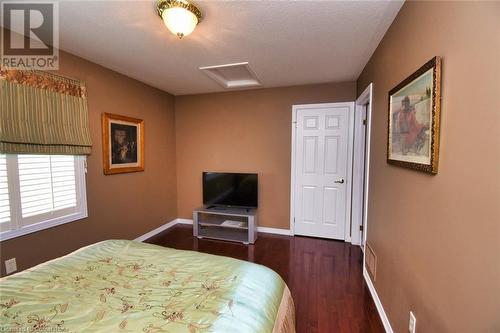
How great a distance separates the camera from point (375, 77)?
224 centimetres

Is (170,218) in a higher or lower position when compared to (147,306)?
lower

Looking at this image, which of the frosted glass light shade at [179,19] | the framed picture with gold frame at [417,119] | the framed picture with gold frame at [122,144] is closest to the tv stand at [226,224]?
the framed picture with gold frame at [122,144]

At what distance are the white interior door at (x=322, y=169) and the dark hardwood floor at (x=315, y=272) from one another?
269 millimetres

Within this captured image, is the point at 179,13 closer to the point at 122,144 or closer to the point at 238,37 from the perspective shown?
the point at 238,37

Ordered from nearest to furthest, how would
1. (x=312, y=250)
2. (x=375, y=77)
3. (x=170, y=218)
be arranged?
(x=375, y=77)
(x=312, y=250)
(x=170, y=218)

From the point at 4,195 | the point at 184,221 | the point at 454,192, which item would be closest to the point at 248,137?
the point at 184,221

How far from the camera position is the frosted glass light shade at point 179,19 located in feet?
5.05

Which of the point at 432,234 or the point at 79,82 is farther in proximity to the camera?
the point at 79,82

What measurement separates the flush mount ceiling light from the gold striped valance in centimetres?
144

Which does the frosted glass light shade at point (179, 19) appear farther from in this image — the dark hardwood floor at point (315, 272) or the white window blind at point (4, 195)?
the dark hardwood floor at point (315, 272)

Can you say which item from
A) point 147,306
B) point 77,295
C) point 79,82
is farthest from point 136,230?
point 147,306

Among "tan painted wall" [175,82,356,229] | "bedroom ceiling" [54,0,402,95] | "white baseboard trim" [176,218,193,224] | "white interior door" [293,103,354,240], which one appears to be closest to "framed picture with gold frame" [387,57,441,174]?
"bedroom ceiling" [54,0,402,95]

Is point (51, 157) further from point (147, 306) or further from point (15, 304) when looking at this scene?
point (147, 306)

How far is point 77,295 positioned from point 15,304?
246 mm
